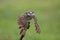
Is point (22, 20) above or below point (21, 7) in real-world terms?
above

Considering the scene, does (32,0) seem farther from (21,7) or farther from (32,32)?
(32,32)

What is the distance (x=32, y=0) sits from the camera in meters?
8.58

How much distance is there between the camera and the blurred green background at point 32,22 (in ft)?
18.6

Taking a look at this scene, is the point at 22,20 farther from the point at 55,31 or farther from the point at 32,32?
the point at 55,31

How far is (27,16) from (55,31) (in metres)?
2.32

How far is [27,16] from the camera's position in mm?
3926

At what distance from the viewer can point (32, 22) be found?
609 centimetres

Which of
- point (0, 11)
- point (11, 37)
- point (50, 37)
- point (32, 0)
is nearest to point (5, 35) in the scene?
point (11, 37)

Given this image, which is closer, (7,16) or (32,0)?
(7,16)

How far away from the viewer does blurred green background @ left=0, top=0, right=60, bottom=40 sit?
5673 millimetres

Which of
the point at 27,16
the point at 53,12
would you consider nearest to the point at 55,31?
the point at 53,12

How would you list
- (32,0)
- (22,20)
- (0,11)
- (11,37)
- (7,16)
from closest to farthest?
(22,20) < (11,37) < (7,16) < (0,11) < (32,0)

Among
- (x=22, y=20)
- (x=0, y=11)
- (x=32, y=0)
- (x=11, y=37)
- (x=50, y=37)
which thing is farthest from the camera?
(x=32, y=0)

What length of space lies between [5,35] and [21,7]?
231 cm
